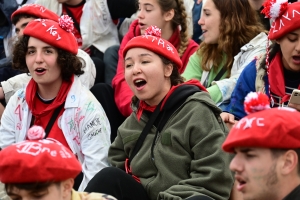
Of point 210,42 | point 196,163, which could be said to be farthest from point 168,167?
point 210,42

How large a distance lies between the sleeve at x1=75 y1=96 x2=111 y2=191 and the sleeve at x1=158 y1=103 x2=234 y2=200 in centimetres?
76

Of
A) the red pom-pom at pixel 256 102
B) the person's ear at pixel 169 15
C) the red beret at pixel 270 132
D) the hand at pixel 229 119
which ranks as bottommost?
the hand at pixel 229 119

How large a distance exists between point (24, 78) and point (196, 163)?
2.14 meters

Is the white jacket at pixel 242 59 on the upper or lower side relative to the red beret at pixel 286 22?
lower

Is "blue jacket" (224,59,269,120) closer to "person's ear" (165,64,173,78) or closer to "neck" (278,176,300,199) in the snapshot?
"person's ear" (165,64,173,78)

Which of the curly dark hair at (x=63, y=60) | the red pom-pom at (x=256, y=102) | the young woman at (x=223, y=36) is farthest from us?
the young woman at (x=223, y=36)

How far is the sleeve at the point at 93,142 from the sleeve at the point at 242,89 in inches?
33.8

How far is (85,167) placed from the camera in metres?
4.77

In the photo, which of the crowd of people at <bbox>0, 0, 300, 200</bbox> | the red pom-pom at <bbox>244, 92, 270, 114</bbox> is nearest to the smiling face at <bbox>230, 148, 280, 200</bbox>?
the crowd of people at <bbox>0, 0, 300, 200</bbox>

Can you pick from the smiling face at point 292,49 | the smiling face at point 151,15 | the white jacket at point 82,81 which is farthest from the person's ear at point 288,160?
the smiling face at point 151,15

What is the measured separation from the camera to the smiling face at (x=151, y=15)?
5.91 meters

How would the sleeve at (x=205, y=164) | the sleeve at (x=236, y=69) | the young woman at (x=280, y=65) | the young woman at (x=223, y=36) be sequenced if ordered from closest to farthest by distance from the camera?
the sleeve at (x=205, y=164), the young woman at (x=280, y=65), the sleeve at (x=236, y=69), the young woman at (x=223, y=36)

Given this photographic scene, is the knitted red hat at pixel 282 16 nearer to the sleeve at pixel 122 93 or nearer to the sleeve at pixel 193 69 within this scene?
the sleeve at pixel 193 69

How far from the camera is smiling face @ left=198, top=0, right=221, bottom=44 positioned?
554 cm
